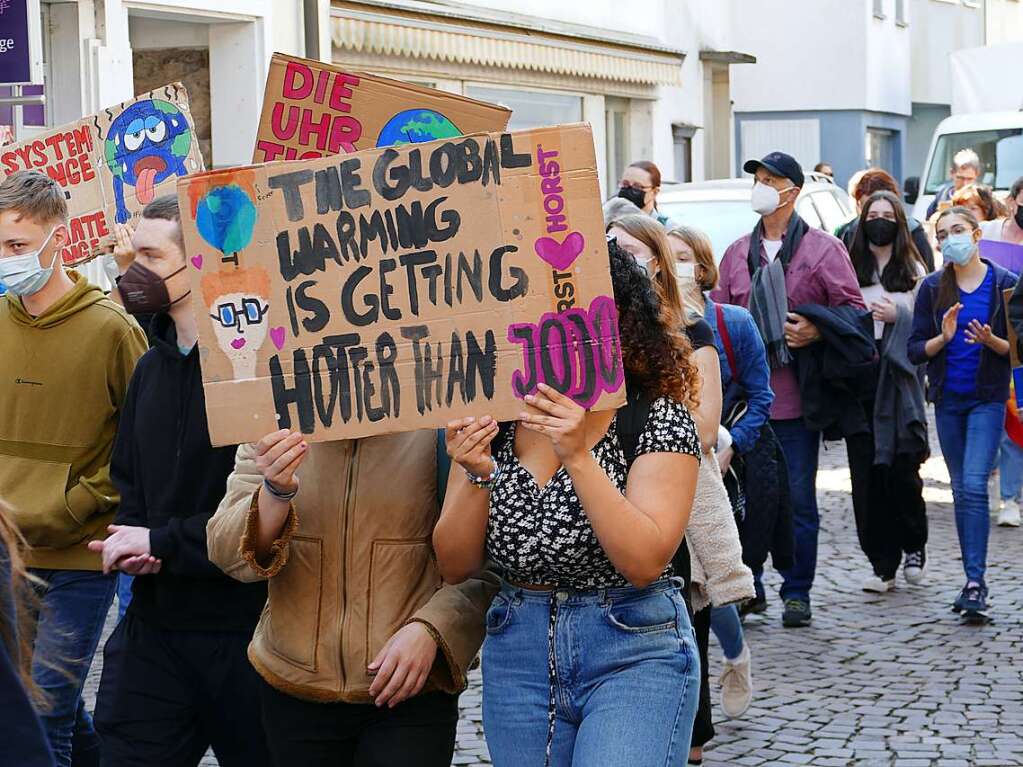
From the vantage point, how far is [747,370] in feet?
24.2

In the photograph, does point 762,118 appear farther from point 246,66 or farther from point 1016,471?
point 1016,471

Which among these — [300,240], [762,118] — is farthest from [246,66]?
[762,118]

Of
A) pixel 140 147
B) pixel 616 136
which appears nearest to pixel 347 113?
pixel 140 147

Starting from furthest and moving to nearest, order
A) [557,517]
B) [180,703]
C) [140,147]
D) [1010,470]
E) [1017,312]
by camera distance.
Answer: [1010,470] → [1017,312] → [140,147] → [180,703] → [557,517]

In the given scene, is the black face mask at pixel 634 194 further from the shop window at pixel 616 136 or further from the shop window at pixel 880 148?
the shop window at pixel 880 148

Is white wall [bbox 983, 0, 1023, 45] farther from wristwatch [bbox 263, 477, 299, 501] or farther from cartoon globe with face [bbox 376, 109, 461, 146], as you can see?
wristwatch [bbox 263, 477, 299, 501]

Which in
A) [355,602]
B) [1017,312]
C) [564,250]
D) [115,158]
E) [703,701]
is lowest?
[703,701]

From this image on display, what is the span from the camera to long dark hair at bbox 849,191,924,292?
9.81 metres

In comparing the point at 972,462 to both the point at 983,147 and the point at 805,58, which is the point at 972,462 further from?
the point at 805,58

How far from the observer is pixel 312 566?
3.97 metres

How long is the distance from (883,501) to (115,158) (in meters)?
4.27

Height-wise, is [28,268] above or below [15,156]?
below

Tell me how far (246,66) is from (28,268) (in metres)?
9.30

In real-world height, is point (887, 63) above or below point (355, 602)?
above
